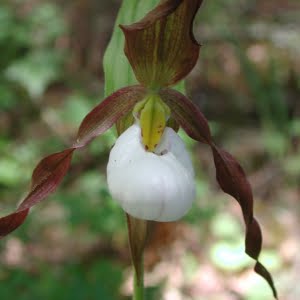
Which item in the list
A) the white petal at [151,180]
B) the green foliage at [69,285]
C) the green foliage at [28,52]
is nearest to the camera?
the white petal at [151,180]

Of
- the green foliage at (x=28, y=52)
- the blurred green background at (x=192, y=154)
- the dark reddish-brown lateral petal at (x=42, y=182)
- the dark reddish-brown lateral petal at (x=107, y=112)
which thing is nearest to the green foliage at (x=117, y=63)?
the dark reddish-brown lateral petal at (x=107, y=112)

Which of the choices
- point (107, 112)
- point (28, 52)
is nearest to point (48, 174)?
point (107, 112)

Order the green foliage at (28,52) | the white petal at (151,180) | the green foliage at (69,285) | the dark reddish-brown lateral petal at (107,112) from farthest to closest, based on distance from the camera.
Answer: the green foliage at (28,52)
the green foliage at (69,285)
the dark reddish-brown lateral petal at (107,112)
the white petal at (151,180)

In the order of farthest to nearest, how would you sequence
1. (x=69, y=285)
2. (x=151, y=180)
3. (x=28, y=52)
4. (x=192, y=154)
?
Answer: 1. (x=28, y=52)
2. (x=192, y=154)
3. (x=69, y=285)
4. (x=151, y=180)

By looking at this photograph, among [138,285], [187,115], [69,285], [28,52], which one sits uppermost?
[187,115]

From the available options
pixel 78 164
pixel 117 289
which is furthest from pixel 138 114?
pixel 78 164

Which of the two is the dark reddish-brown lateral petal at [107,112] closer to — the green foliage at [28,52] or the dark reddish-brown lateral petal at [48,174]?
the dark reddish-brown lateral petal at [48,174]

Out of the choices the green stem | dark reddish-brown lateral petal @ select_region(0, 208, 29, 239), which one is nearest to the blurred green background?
the green stem

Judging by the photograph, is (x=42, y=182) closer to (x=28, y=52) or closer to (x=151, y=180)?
(x=151, y=180)

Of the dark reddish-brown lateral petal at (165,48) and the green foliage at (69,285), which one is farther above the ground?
the dark reddish-brown lateral petal at (165,48)
